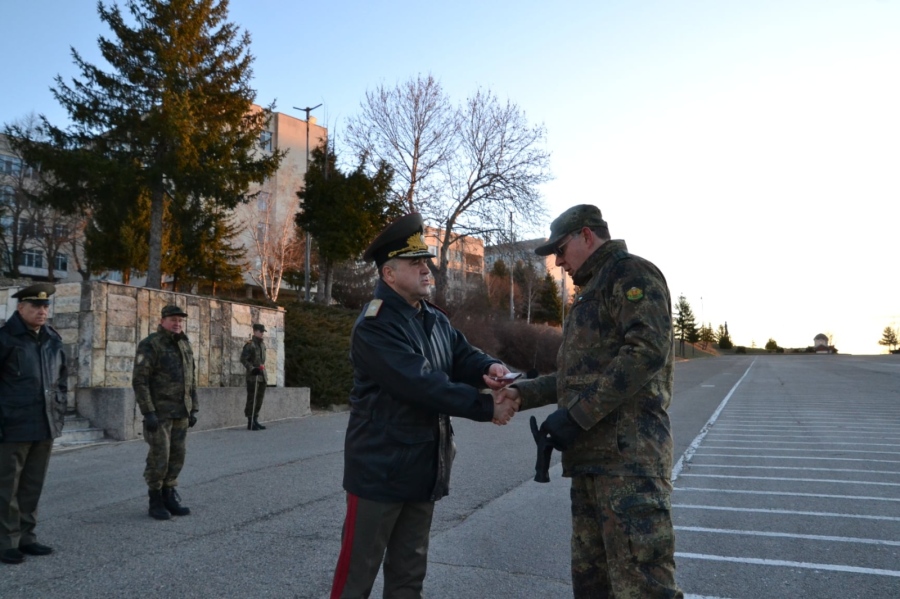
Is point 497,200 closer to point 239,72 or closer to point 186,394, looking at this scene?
point 239,72

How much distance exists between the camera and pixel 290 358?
19.3 metres

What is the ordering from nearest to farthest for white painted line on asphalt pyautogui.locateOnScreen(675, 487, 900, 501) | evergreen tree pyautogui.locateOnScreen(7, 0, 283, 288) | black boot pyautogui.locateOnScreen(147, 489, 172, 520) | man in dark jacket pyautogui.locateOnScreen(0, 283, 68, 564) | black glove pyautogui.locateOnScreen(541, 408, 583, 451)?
1. black glove pyautogui.locateOnScreen(541, 408, 583, 451)
2. man in dark jacket pyautogui.locateOnScreen(0, 283, 68, 564)
3. black boot pyautogui.locateOnScreen(147, 489, 172, 520)
4. white painted line on asphalt pyautogui.locateOnScreen(675, 487, 900, 501)
5. evergreen tree pyautogui.locateOnScreen(7, 0, 283, 288)

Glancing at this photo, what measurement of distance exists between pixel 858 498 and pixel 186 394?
7.10 m

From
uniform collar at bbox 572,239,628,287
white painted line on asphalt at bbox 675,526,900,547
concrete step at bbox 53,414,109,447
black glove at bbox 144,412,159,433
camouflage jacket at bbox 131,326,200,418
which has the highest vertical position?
uniform collar at bbox 572,239,628,287

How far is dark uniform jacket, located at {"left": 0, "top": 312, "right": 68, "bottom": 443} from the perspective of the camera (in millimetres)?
5941

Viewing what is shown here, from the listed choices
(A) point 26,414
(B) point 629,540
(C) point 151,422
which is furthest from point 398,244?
(C) point 151,422

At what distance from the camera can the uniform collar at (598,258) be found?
3447 millimetres

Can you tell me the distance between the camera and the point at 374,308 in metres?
3.46

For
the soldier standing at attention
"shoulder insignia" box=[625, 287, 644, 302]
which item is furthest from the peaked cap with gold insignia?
the soldier standing at attention

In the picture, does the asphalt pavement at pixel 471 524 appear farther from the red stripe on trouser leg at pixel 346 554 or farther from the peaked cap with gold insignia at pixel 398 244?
the peaked cap with gold insignia at pixel 398 244

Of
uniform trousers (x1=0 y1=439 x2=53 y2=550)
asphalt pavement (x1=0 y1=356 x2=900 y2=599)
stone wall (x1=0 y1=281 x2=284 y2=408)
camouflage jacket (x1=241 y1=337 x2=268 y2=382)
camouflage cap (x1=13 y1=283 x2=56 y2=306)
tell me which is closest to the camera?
asphalt pavement (x1=0 y1=356 x2=900 y2=599)

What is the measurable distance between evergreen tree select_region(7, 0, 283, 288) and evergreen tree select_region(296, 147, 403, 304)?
3.81 meters

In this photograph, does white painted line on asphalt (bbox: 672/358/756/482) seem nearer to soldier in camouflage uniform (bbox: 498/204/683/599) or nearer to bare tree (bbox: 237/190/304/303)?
soldier in camouflage uniform (bbox: 498/204/683/599)

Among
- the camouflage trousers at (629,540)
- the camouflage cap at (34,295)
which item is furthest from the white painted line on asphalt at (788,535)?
the camouflage cap at (34,295)
